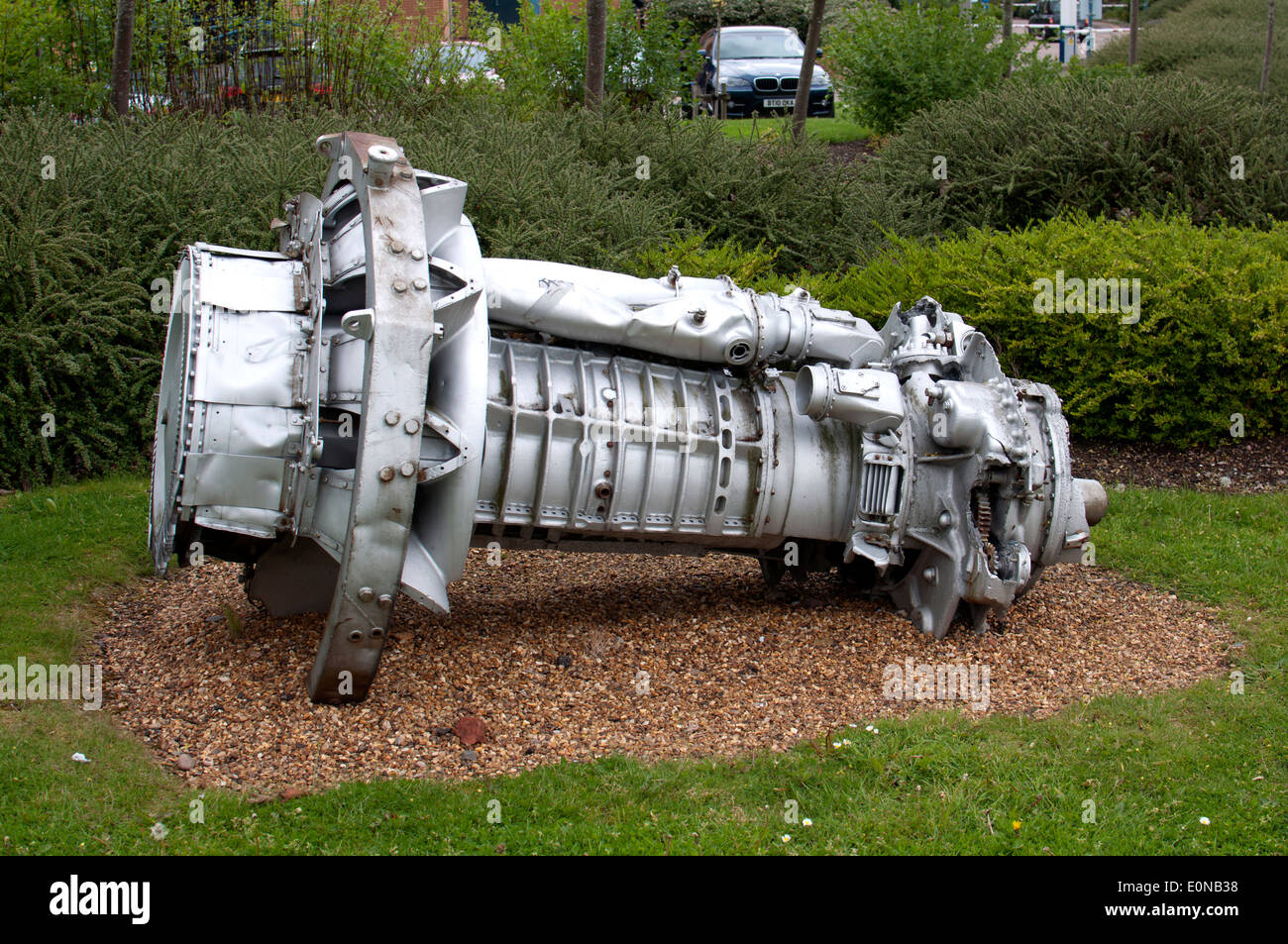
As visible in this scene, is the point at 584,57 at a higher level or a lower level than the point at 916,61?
lower

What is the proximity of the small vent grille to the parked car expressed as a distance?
44.2ft

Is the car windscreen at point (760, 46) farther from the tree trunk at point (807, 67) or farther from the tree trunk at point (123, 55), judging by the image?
the tree trunk at point (123, 55)

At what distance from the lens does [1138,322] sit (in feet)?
24.8

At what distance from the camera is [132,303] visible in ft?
24.1

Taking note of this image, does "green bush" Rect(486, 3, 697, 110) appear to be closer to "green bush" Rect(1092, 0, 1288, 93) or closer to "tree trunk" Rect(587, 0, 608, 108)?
"tree trunk" Rect(587, 0, 608, 108)

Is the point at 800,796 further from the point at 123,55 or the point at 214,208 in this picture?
the point at 123,55

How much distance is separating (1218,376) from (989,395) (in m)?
3.21

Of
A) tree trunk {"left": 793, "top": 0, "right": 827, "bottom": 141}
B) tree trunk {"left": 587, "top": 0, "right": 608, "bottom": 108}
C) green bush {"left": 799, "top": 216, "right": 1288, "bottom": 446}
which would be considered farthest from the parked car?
green bush {"left": 799, "top": 216, "right": 1288, "bottom": 446}

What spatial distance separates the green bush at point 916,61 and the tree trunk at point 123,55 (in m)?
8.44

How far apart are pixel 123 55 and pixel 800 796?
8459mm

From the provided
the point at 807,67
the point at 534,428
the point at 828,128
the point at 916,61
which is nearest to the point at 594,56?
the point at 807,67

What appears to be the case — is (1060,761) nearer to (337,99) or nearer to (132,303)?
(132,303)

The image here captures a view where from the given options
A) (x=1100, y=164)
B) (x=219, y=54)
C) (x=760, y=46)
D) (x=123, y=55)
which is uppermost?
(x=760, y=46)

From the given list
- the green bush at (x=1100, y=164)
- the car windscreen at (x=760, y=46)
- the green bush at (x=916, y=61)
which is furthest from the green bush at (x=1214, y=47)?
the car windscreen at (x=760, y=46)
